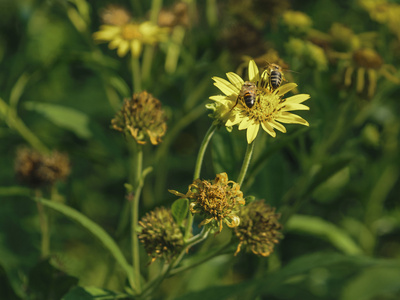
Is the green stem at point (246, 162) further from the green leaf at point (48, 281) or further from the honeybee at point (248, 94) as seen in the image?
the green leaf at point (48, 281)

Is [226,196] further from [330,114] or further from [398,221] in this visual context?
[398,221]

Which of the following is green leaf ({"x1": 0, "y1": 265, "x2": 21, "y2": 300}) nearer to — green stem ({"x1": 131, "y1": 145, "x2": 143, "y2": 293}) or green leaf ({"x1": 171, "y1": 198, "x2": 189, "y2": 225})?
green stem ({"x1": 131, "y1": 145, "x2": 143, "y2": 293})

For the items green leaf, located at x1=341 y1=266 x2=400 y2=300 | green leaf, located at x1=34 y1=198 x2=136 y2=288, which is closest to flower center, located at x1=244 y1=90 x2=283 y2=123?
green leaf, located at x1=34 y1=198 x2=136 y2=288

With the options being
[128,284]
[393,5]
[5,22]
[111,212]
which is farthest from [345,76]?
[5,22]

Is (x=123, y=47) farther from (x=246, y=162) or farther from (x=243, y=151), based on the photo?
(x=246, y=162)

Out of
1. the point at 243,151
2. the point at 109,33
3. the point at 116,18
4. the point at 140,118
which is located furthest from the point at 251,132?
the point at 116,18

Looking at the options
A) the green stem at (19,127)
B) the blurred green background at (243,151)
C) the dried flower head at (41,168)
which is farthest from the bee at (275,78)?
the green stem at (19,127)
